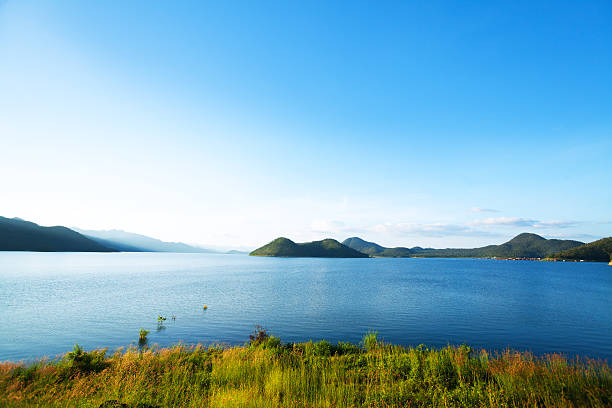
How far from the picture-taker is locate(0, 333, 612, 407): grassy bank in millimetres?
10656

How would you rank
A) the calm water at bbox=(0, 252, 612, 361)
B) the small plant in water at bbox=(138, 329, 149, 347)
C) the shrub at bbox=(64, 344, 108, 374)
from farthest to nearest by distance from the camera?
the calm water at bbox=(0, 252, 612, 361)
the small plant in water at bbox=(138, 329, 149, 347)
the shrub at bbox=(64, 344, 108, 374)

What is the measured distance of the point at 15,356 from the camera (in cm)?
2539

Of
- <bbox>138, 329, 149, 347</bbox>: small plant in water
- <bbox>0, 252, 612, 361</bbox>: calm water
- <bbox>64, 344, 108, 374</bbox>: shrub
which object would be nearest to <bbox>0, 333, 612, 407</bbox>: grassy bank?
<bbox>64, 344, 108, 374</bbox>: shrub

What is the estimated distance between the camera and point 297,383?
1274 cm

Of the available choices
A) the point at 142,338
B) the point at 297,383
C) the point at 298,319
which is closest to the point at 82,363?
the point at 297,383

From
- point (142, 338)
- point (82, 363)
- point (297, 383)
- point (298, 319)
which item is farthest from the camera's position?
point (298, 319)

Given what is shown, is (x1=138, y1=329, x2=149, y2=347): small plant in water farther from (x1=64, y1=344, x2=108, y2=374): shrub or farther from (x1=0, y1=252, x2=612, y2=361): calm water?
(x1=64, y1=344, x2=108, y2=374): shrub

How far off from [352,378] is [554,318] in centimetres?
4866

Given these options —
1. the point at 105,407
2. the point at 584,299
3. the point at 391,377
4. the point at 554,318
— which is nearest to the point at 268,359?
the point at 391,377

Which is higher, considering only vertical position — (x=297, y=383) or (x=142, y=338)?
(x=297, y=383)

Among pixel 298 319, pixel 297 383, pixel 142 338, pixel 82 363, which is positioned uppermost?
pixel 297 383

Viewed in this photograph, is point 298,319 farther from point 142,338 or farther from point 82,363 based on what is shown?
point 82,363

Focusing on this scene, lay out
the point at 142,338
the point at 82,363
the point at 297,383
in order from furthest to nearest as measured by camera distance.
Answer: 1. the point at 142,338
2. the point at 82,363
3. the point at 297,383

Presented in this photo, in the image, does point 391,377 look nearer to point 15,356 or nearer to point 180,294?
point 15,356
